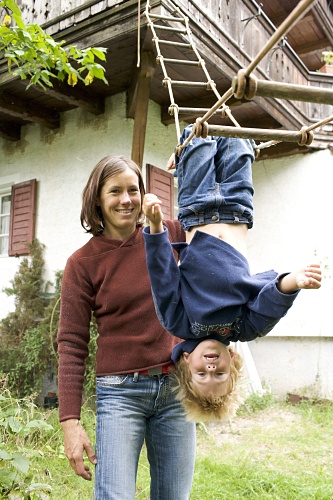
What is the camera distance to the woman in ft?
6.06

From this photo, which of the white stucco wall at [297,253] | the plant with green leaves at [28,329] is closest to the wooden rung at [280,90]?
the plant with green leaves at [28,329]

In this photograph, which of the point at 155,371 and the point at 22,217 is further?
the point at 22,217

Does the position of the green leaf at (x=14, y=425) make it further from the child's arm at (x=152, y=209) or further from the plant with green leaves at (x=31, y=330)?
the plant with green leaves at (x=31, y=330)

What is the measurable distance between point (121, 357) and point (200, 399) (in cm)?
35

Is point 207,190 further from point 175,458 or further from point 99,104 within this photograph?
point 99,104

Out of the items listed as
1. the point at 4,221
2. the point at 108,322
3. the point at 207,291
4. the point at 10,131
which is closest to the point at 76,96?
the point at 10,131

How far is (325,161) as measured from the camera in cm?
680

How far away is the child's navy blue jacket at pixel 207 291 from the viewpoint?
175 cm

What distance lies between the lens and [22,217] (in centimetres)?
638

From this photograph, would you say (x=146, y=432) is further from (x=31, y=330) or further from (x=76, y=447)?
(x=31, y=330)

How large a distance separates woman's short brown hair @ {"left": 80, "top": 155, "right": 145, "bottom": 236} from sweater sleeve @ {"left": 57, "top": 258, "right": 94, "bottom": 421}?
220mm

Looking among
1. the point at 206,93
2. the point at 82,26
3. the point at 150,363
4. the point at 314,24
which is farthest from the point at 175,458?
the point at 314,24

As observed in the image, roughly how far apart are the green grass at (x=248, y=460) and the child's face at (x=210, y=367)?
97cm

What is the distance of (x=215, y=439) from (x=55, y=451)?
172 centimetres
